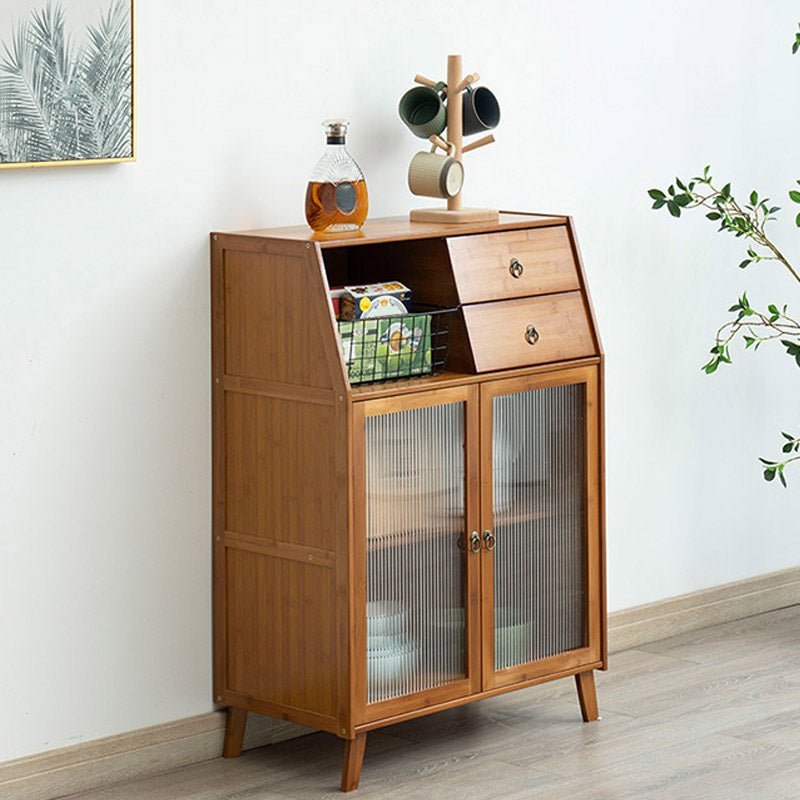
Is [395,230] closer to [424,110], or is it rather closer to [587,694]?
[424,110]

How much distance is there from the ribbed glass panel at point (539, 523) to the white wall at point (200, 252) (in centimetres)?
56

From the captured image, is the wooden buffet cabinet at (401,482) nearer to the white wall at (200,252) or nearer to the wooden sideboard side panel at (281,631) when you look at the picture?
the wooden sideboard side panel at (281,631)

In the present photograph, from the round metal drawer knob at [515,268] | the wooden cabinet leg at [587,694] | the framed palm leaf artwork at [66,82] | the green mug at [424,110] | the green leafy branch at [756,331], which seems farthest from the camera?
Result: the green leafy branch at [756,331]

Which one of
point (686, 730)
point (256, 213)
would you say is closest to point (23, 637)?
point (256, 213)

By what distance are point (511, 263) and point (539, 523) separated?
53 centimetres

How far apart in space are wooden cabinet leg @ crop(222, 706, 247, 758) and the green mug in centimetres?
123

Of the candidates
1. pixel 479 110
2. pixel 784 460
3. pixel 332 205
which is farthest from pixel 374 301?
pixel 784 460

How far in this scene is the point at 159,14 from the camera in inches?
115

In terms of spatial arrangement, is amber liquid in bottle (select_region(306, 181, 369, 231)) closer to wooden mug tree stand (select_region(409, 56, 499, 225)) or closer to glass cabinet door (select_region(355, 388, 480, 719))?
wooden mug tree stand (select_region(409, 56, 499, 225))

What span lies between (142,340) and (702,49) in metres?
1.73

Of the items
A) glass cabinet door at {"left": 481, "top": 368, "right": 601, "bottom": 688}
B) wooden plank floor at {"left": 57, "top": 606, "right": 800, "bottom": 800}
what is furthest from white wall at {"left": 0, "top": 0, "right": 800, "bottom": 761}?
glass cabinet door at {"left": 481, "top": 368, "right": 601, "bottom": 688}

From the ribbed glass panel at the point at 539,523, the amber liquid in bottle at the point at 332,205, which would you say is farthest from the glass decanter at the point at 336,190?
the ribbed glass panel at the point at 539,523

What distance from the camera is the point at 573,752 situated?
3207mm

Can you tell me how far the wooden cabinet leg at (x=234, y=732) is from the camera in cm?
316
